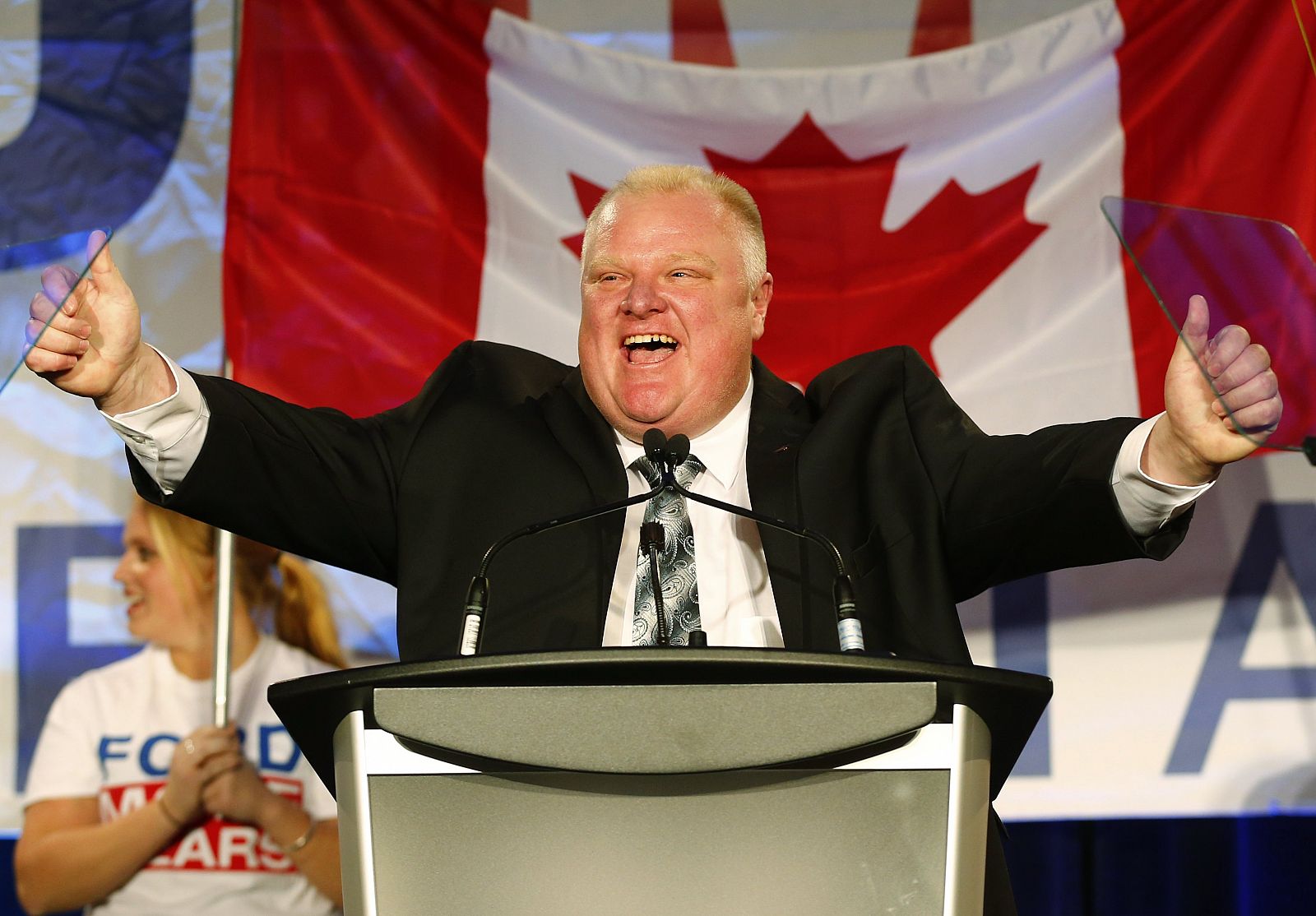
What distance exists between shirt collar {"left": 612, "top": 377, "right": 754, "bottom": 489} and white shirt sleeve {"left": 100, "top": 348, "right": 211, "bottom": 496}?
1.85 feet

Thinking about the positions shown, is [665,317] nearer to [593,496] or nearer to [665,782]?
[593,496]

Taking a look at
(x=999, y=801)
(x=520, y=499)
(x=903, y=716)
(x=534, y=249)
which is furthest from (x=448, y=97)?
(x=903, y=716)

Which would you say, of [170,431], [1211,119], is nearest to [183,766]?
[170,431]

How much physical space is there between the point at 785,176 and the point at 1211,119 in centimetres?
91

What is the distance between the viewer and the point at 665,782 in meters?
1.00

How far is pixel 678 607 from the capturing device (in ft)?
5.41

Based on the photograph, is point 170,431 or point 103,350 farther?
point 170,431

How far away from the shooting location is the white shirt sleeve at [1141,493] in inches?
60.3

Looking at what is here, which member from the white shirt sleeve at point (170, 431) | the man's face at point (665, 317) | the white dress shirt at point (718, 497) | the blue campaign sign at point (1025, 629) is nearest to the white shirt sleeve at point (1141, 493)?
the white dress shirt at point (718, 497)

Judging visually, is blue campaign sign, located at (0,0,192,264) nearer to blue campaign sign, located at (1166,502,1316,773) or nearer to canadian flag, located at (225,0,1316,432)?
canadian flag, located at (225,0,1316,432)

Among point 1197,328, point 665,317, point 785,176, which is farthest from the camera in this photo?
point 785,176

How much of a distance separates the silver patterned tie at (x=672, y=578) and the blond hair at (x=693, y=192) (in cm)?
46

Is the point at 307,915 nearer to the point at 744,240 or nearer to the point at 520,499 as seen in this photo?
the point at 520,499

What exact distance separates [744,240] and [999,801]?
4.41ft
